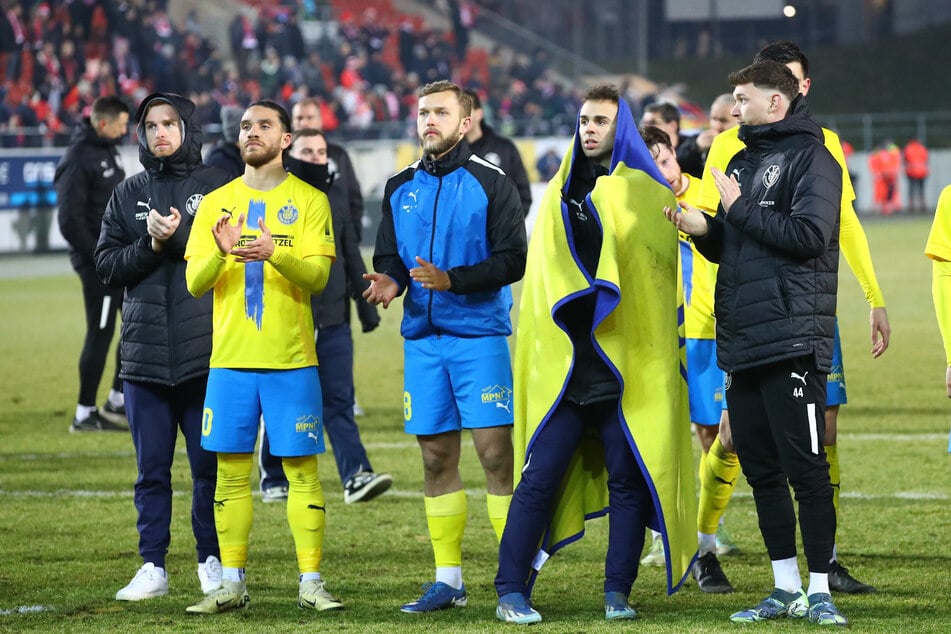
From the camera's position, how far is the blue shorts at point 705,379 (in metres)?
5.98

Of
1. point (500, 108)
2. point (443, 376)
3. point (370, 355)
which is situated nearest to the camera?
point (443, 376)

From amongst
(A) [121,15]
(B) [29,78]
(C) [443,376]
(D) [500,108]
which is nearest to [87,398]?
(C) [443,376]

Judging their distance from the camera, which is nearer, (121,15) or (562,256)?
(562,256)

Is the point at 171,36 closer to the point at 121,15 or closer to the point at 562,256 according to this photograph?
the point at 121,15

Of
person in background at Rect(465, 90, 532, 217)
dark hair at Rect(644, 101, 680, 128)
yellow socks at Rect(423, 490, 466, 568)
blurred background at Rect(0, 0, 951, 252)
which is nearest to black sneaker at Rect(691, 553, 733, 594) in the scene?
yellow socks at Rect(423, 490, 466, 568)

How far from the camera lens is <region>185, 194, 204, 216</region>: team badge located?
5637mm

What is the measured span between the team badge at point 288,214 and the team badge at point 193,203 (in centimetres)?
45

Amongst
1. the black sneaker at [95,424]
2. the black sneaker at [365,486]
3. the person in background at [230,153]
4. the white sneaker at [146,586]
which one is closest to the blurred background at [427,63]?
the black sneaker at [95,424]

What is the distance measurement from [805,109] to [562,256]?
104cm

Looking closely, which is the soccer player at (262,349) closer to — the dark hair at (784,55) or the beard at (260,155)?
the beard at (260,155)

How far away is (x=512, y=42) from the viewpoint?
39.3 meters

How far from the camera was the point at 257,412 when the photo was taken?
534cm

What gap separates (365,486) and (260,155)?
2667 mm

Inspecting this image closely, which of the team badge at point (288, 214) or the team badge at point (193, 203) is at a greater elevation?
the team badge at point (193, 203)
